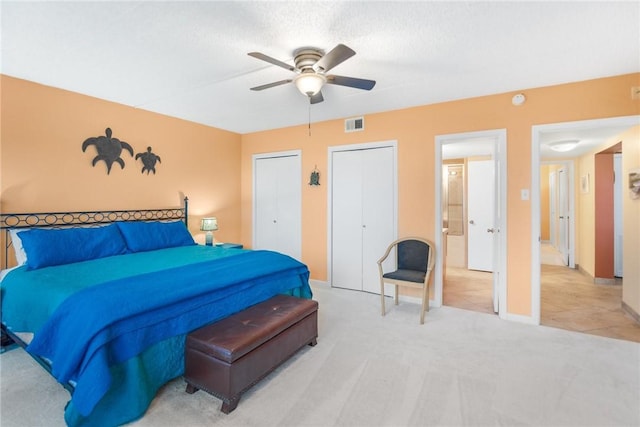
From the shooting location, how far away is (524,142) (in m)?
3.35

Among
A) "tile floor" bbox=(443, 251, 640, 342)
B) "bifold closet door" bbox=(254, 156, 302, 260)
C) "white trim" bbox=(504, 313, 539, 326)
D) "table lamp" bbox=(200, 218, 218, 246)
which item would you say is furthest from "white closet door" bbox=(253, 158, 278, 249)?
"white trim" bbox=(504, 313, 539, 326)

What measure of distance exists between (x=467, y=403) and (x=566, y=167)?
21.0 ft

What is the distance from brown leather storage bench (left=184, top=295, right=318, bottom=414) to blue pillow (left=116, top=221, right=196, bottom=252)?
1762 mm

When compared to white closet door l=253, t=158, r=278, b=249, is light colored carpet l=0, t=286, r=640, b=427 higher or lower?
lower

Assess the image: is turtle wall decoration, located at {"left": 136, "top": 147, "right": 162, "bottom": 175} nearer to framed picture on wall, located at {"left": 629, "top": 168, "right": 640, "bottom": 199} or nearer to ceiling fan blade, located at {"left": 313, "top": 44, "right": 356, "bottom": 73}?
ceiling fan blade, located at {"left": 313, "top": 44, "right": 356, "bottom": 73}

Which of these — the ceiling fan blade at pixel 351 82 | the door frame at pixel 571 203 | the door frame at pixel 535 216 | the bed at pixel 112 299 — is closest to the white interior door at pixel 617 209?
the door frame at pixel 571 203

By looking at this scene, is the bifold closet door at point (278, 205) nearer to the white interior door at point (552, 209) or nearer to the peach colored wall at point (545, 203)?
the white interior door at point (552, 209)

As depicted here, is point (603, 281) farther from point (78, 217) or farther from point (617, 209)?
point (78, 217)

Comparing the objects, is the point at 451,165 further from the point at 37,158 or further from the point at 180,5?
the point at 37,158

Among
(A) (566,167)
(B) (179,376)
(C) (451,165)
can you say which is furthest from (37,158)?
(A) (566,167)

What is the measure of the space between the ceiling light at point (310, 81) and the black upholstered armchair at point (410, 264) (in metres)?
2.21

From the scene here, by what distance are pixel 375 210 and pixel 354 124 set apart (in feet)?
4.20

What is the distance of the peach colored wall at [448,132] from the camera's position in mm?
3094

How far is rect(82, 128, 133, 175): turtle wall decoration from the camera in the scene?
11.8ft
